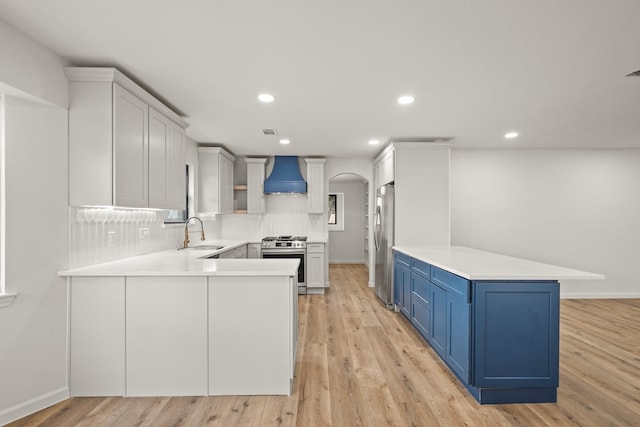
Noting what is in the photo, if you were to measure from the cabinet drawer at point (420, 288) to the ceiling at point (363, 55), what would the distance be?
1749 millimetres

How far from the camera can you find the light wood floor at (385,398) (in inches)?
82.0

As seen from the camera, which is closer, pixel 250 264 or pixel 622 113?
pixel 250 264

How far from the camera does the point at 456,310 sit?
2.57m

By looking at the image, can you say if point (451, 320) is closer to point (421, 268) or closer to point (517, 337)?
point (517, 337)

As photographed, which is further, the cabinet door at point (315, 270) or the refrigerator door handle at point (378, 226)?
the cabinet door at point (315, 270)

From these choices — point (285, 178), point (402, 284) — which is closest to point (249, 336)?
point (402, 284)

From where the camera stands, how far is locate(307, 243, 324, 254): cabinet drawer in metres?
5.46

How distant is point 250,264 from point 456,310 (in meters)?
1.67

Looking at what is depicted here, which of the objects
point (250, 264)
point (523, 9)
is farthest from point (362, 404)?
point (523, 9)

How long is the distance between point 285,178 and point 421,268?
9.98 ft

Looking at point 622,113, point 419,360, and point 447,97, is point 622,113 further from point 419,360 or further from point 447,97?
point 419,360

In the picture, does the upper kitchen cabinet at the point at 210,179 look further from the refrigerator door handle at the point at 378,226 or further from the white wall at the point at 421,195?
the white wall at the point at 421,195

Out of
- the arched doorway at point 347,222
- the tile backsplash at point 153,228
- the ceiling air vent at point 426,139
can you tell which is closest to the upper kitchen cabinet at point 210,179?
the tile backsplash at point 153,228

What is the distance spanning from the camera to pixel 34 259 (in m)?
2.11
